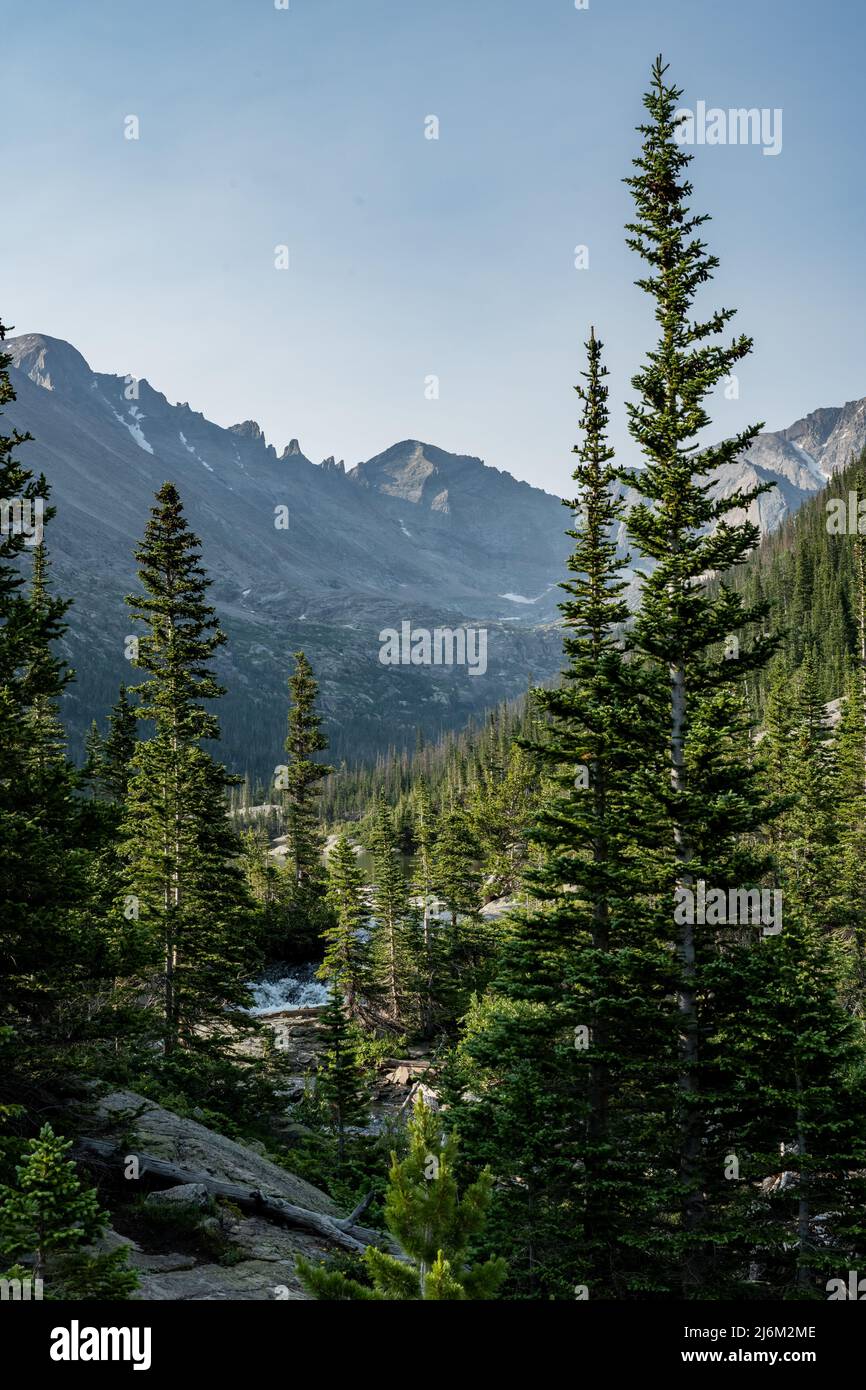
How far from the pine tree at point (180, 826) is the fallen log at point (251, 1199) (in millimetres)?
10781

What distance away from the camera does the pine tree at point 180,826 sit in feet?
86.6

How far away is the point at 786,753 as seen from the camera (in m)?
56.5

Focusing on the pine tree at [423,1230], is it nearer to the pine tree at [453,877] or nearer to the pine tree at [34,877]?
the pine tree at [34,877]

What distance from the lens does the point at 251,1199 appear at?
14.9m

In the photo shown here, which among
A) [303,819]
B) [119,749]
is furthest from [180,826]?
[303,819]

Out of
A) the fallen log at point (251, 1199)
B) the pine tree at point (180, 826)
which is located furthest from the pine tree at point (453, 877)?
the fallen log at point (251, 1199)

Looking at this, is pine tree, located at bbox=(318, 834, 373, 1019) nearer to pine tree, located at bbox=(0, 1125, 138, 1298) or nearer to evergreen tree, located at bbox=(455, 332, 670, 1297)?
evergreen tree, located at bbox=(455, 332, 670, 1297)

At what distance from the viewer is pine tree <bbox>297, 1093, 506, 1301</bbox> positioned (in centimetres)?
751

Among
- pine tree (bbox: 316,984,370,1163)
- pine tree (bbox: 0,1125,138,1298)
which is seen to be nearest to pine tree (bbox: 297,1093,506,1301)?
pine tree (bbox: 0,1125,138,1298)

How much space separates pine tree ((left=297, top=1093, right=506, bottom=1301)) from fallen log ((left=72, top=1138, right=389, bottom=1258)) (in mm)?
7725

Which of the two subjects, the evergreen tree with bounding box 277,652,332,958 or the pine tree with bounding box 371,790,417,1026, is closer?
the pine tree with bounding box 371,790,417,1026
